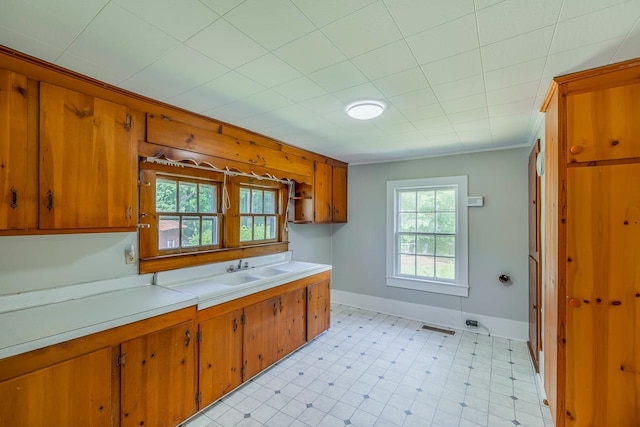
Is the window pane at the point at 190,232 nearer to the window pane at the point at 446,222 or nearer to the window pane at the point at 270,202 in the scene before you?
the window pane at the point at 270,202

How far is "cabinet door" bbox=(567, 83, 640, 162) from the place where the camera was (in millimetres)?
1613

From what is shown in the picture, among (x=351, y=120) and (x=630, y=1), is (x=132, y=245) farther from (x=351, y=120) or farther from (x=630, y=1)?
(x=630, y=1)

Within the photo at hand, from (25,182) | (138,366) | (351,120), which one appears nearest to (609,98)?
(351,120)

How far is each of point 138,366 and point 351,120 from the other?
2464 mm

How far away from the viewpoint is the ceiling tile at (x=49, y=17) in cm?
117

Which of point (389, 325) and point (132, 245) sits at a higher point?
point (132, 245)

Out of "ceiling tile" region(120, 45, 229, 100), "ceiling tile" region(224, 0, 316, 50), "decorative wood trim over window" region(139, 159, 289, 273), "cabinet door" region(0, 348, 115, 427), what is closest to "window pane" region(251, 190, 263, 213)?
"decorative wood trim over window" region(139, 159, 289, 273)

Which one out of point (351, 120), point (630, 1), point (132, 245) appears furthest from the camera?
point (351, 120)

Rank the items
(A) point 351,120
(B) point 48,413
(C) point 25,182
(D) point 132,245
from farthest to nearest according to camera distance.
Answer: (A) point 351,120, (D) point 132,245, (C) point 25,182, (B) point 48,413

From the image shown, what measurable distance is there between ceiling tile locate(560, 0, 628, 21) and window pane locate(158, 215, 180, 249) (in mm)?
2963

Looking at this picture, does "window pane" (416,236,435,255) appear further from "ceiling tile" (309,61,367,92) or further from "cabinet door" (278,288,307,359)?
"ceiling tile" (309,61,367,92)

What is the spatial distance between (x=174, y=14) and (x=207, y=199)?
1.94m

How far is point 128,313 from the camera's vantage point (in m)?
1.70

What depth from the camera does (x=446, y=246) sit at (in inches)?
156
